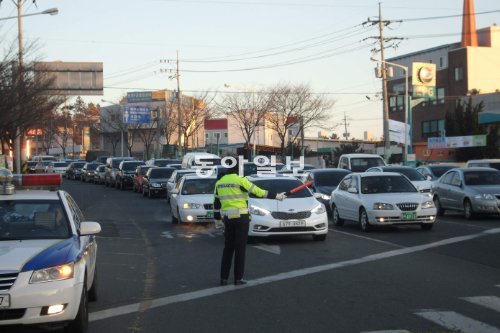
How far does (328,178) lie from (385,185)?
569cm

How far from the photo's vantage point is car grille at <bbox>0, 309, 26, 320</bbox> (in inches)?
247

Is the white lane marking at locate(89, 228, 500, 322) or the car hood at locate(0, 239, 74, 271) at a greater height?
the car hood at locate(0, 239, 74, 271)

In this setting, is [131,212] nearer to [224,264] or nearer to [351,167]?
[351,167]

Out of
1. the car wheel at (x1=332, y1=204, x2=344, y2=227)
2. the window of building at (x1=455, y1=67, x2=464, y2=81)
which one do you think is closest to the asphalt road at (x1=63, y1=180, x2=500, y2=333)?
the car wheel at (x1=332, y1=204, x2=344, y2=227)

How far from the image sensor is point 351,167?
29.4 m

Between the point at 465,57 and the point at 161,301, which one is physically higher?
the point at 465,57

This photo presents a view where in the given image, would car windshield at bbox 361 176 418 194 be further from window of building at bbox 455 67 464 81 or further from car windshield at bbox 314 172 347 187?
window of building at bbox 455 67 464 81

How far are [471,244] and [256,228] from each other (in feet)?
14.9

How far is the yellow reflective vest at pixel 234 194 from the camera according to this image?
10.1 m

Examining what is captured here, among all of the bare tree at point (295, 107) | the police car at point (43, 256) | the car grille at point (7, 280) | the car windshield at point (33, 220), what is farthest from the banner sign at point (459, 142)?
the car grille at point (7, 280)

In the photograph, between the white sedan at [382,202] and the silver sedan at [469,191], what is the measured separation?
2955 millimetres

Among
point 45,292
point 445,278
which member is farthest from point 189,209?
point 45,292

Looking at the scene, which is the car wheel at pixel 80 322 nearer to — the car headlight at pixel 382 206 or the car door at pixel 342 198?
the car headlight at pixel 382 206

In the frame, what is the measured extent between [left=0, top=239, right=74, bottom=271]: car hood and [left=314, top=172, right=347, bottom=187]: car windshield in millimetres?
16856
